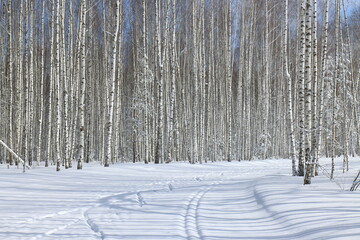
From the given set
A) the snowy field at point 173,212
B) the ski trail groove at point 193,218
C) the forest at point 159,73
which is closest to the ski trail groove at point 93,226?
the snowy field at point 173,212

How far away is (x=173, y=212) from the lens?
18.6ft

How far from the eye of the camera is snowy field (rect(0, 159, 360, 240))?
14.3 ft

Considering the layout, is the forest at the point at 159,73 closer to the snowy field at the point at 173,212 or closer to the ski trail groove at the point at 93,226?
the snowy field at the point at 173,212

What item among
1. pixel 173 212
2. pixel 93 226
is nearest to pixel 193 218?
pixel 173 212

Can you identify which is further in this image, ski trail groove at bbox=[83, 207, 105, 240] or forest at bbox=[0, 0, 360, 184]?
forest at bbox=[0, 0, 360, 184]

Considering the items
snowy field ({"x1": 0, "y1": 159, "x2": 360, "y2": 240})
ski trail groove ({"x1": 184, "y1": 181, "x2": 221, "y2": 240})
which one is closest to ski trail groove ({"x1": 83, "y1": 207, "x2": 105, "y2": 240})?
snowy field ({"x1": 0, "y1": 159, "x2": 360, "y2": 240})

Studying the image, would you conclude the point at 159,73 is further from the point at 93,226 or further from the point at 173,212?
the point at 93,226

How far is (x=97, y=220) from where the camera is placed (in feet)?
16.8

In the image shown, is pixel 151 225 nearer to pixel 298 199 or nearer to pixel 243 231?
pixel 243 231

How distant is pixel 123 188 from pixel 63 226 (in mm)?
3643

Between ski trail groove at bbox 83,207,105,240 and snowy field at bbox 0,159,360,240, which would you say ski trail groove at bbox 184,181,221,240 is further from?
ski trail groove at bbox 83,207,105,240

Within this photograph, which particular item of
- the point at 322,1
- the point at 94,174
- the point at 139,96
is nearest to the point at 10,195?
the point at 94,174

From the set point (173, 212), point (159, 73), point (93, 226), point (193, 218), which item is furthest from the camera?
point (159, 73)

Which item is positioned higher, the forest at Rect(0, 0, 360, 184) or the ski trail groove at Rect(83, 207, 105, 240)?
the forest at Rect(0, 0, 360, 184)
